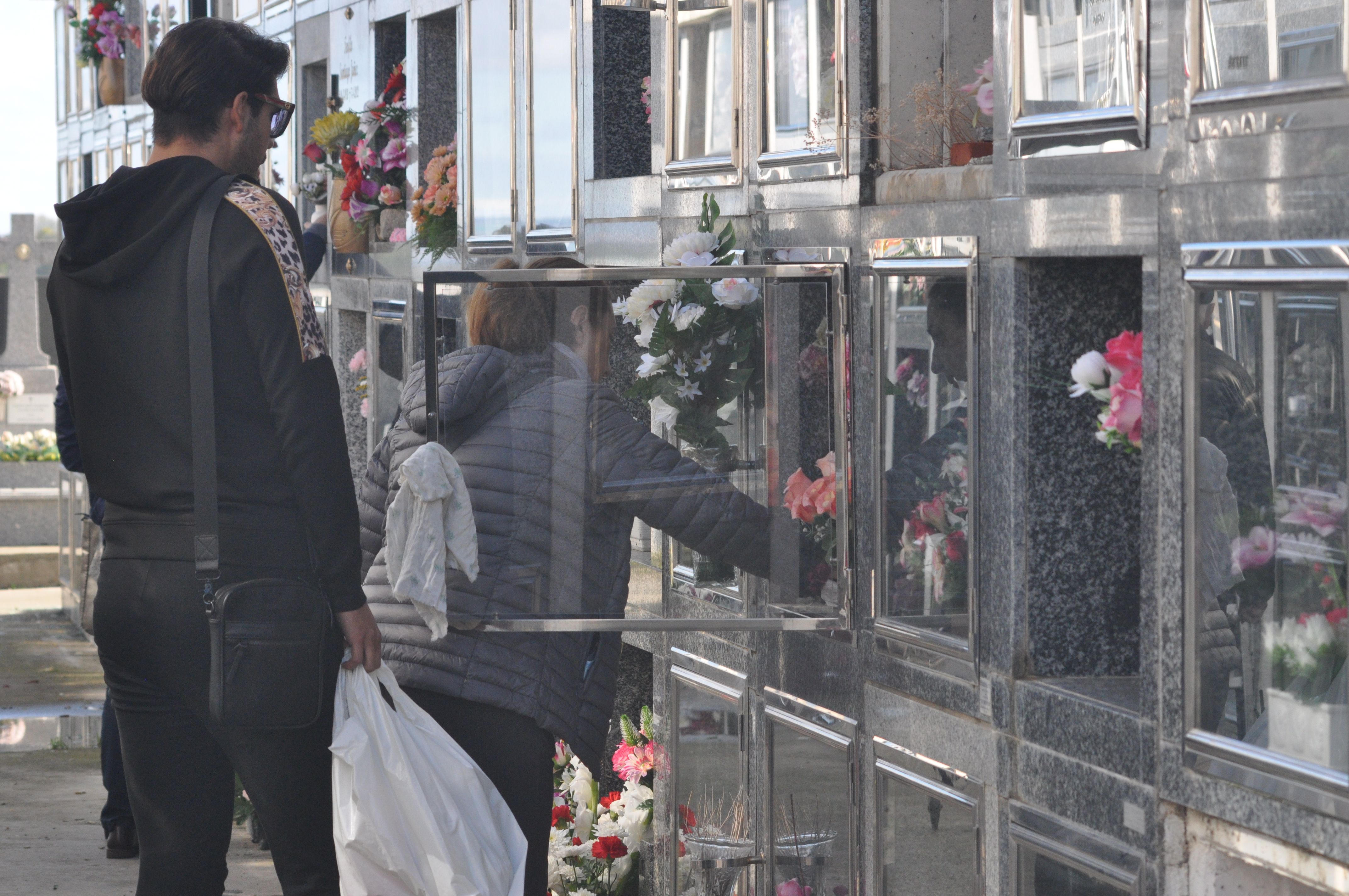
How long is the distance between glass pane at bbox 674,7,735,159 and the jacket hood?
1.73 m

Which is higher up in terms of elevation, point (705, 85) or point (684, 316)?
point (705, 85)

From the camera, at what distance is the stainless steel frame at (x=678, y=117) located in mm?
4527

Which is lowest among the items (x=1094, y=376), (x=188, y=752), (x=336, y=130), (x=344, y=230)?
(x=188, y=752)

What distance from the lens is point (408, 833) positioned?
3533 mm

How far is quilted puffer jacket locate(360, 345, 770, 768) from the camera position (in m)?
3.91

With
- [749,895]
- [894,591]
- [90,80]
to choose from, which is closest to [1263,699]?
[894,591]

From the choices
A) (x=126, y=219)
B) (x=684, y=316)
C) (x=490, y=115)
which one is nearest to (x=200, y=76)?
(x=126, y=219)

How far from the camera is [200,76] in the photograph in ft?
11.0

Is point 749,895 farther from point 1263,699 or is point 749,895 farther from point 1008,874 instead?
point 1263,699

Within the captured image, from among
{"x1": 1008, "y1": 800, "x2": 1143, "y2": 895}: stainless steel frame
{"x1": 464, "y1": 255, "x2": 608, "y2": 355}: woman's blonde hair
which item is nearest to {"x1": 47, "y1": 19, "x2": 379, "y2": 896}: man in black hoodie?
{"x1": 464, "y1": 255, "x2": 608, "y2": 355}: woman's blonde hair

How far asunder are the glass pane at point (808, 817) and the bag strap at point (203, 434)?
168cm

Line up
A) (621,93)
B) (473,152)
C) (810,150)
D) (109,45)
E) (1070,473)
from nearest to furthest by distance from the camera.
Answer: (1070,473), (810,150), (621,93), (473,152), (109,45)

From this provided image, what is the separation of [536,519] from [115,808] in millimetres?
3235

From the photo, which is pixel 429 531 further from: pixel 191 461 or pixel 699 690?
pixel 699 690
